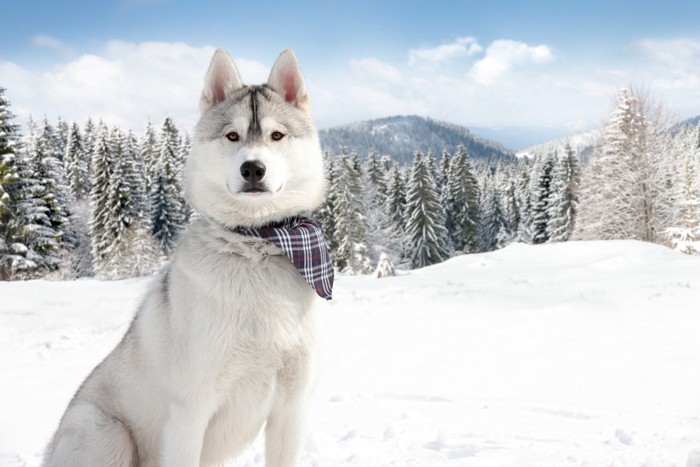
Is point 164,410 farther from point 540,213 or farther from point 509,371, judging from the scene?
point 540,213

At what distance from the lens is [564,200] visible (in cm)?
4412

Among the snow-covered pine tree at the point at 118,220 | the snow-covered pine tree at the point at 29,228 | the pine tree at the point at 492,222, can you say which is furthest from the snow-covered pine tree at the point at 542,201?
the snow-covered pine tree at the point at 29,228

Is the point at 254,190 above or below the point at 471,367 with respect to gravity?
above

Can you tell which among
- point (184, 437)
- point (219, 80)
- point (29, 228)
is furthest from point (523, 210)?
point (184, 437)

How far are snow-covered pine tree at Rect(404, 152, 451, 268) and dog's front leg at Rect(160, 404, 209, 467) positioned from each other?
46123 mm

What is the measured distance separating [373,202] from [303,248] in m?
59.4

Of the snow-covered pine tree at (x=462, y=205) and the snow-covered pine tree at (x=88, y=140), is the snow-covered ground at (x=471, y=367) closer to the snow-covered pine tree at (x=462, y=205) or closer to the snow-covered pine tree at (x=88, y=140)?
the snow-covered pine tree at (x=462, y=205)

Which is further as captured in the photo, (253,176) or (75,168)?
(75,168)

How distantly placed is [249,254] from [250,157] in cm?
56

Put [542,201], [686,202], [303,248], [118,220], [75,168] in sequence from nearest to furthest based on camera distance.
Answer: [303,248] → [686,202] → [118,220] → [542,201] → [75,168]

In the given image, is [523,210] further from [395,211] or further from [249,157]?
[249,157]

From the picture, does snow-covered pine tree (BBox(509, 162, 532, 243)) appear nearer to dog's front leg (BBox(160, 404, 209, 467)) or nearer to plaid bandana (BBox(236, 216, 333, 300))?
plaid bandana (BBox(236, 216, 333, 300))

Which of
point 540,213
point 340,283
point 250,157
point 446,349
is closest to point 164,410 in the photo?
point 250,157

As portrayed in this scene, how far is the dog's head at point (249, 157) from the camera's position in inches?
113
